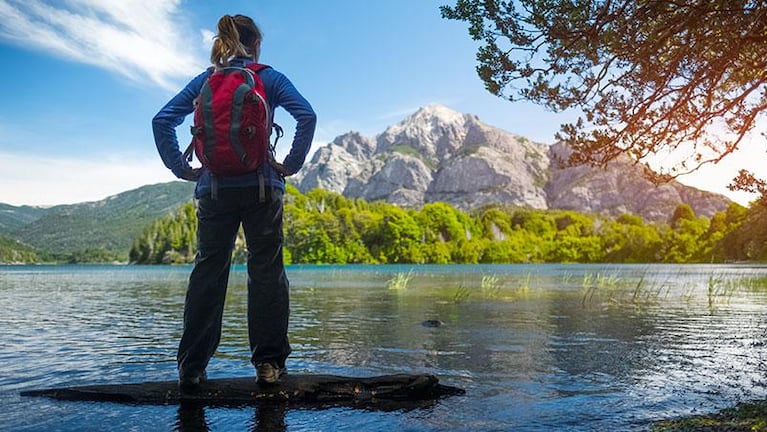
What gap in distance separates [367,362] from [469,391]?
7.63 ft

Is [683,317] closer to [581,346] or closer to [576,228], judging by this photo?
[581,346]

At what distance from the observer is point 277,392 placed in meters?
5.17

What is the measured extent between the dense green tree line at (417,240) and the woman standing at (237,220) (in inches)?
4664

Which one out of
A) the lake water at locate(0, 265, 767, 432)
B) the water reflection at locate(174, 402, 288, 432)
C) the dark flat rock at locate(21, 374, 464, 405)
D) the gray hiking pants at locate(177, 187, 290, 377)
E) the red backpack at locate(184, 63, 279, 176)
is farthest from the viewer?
→ the gray hiking pants at locate(177, 187, 290, 377)

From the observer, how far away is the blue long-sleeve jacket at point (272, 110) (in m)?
5.16

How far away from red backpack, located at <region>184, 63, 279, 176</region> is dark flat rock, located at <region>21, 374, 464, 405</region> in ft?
6.47

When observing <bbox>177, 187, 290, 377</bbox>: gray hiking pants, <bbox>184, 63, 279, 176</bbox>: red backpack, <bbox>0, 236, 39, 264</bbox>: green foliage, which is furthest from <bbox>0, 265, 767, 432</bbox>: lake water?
<bbox>0, 236, 39, 264</bbox>: green foliage

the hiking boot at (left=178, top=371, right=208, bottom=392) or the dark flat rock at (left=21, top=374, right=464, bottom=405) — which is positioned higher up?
the hiking boot at (left=178, top=371, right=208, bottom=392)

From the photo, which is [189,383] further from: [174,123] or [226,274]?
[174,123]

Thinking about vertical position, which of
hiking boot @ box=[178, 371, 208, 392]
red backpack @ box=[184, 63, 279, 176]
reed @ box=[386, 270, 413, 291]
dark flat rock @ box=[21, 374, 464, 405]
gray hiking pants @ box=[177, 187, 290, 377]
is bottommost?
reed @ box=[386, 270, 413, 291]

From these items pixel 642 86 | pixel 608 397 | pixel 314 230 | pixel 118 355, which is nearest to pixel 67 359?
pixel 118 355

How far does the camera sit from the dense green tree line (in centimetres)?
13850

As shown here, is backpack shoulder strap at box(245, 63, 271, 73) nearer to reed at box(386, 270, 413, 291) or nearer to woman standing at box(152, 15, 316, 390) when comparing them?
woman standing at box(152, 15, 316, 390)

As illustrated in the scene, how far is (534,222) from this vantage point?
653 feet
